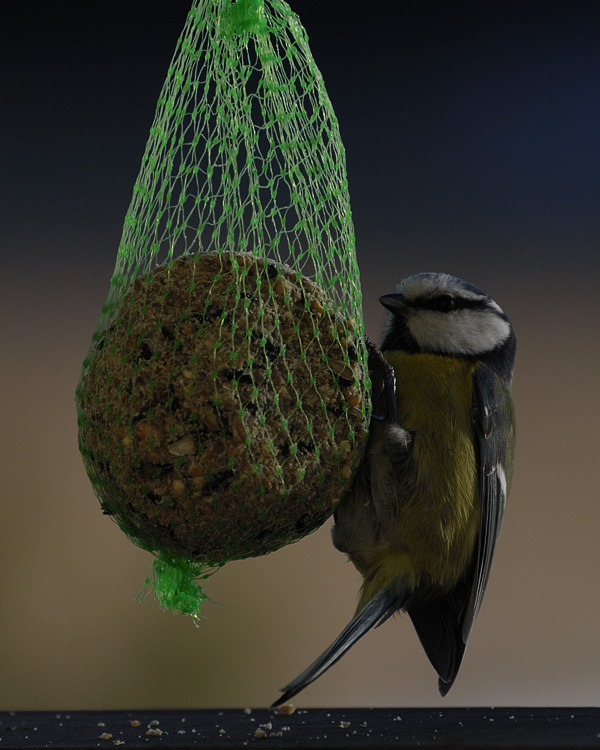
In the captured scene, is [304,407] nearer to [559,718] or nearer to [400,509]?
[400,509]

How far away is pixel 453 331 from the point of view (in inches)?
51.8

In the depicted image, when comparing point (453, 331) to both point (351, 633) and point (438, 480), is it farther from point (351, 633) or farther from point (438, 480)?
point (351, 633)

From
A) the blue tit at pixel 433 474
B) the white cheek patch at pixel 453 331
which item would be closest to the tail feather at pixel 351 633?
the blue tit at pixel 433 474

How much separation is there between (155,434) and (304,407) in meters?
0.17

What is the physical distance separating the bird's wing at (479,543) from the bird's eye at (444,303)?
99 mm

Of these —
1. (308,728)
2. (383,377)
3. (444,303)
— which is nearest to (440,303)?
(444,303)

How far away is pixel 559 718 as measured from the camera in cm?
122

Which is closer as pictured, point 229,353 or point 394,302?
point 229,353

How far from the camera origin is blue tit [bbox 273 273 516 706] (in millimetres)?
1228

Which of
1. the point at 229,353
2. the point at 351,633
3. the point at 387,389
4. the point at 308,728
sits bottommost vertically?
the point at 308,728

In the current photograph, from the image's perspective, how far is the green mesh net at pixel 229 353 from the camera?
3.28 ft

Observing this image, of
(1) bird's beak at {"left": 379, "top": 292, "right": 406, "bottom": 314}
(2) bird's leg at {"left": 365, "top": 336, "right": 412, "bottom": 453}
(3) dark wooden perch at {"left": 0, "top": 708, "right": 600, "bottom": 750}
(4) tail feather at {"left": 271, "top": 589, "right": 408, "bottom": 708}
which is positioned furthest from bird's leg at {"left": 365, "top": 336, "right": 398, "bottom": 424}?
(3) dark wooden perch at {"left": 0, "top": 708, "right": 600, "bottom": 750}

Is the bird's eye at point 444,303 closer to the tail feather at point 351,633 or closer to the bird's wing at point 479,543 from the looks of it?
the bird's wing at point 479,543

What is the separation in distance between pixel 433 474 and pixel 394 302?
10.2 inches
